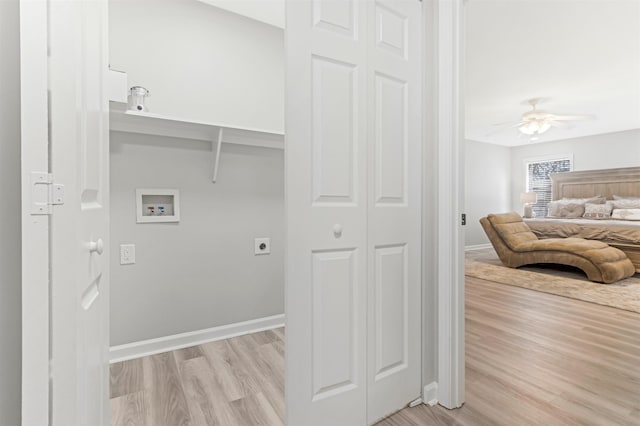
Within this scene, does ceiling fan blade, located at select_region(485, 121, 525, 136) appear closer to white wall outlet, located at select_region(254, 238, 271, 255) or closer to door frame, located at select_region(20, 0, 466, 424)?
door frame, located at select_region(20, 0, 466, 424)

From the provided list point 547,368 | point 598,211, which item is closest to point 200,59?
point 547,368

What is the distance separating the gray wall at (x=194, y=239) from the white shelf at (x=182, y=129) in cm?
7

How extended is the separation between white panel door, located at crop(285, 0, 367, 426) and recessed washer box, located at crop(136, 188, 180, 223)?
132cm

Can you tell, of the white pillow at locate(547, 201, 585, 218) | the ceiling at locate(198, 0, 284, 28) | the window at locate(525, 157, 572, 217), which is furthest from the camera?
the window at locate(525, 157, 572, 217)

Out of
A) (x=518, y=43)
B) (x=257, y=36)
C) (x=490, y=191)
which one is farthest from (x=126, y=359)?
(x=490, y=191)

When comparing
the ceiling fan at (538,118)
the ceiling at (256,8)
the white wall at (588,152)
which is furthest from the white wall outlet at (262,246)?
the white wall at (588,152)

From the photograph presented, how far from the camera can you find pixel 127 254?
2.10 metres

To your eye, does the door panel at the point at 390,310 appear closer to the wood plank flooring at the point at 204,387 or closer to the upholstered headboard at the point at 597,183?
the wood plank flooring at the point at 204,387

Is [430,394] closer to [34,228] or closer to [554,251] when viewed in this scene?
[34,228]

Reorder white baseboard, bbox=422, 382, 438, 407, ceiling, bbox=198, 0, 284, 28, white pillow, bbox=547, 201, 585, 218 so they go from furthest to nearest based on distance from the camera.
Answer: white pillow, bbox=547, 201, 585, 218 < ceiling, bbox=198, 0, 284, 28 < white baseboard, bbox=422, 382, 438, 407

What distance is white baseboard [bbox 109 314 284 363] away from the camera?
2.08m

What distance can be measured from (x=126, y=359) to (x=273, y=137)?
1803 millimetres

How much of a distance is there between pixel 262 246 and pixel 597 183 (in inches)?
298

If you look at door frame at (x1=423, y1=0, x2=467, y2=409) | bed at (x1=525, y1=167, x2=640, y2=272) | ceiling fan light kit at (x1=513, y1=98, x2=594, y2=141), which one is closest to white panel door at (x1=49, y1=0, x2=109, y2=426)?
door frame at (x1=423, y1=0, x2=467, y2=409)
